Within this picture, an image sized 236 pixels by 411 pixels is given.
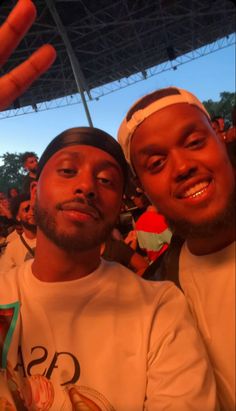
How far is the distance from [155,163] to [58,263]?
0.22 meters

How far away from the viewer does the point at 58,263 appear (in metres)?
0.50

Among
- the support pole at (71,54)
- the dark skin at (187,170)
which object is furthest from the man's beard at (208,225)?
the support pole at (71,54)

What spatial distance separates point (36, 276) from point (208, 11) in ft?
1.70

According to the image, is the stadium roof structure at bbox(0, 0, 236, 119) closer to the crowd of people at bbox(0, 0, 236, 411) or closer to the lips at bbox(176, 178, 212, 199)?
the crowd of people at bbox(0, 0, 236, 411)

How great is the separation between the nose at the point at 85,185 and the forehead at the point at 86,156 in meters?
0.02

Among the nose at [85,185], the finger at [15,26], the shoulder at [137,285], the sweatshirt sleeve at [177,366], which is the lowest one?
the sweatshirt sleeve at [177,366]

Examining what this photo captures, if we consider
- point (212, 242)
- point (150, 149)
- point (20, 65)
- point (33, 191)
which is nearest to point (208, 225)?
point (212, 242)

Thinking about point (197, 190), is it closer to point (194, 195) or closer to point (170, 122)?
point (194, 195)

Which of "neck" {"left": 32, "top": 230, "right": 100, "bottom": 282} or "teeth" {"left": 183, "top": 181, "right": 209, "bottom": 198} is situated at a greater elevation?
"teeth" {"left": 183, "top": 181, "right": 209, "bottom": 198}

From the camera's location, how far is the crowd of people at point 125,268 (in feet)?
1.44

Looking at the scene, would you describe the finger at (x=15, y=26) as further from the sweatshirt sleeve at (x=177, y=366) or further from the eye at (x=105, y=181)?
the sweatshirt sleeve at (x=177, y=366)

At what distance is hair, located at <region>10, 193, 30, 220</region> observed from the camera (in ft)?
1.66

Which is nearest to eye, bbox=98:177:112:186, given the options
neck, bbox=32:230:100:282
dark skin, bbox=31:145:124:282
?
dark skin, bbox=31:145:124:282

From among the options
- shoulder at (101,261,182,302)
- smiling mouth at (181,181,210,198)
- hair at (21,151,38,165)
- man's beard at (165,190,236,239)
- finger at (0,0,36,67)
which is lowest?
shoulder at (101,261,182,302)
